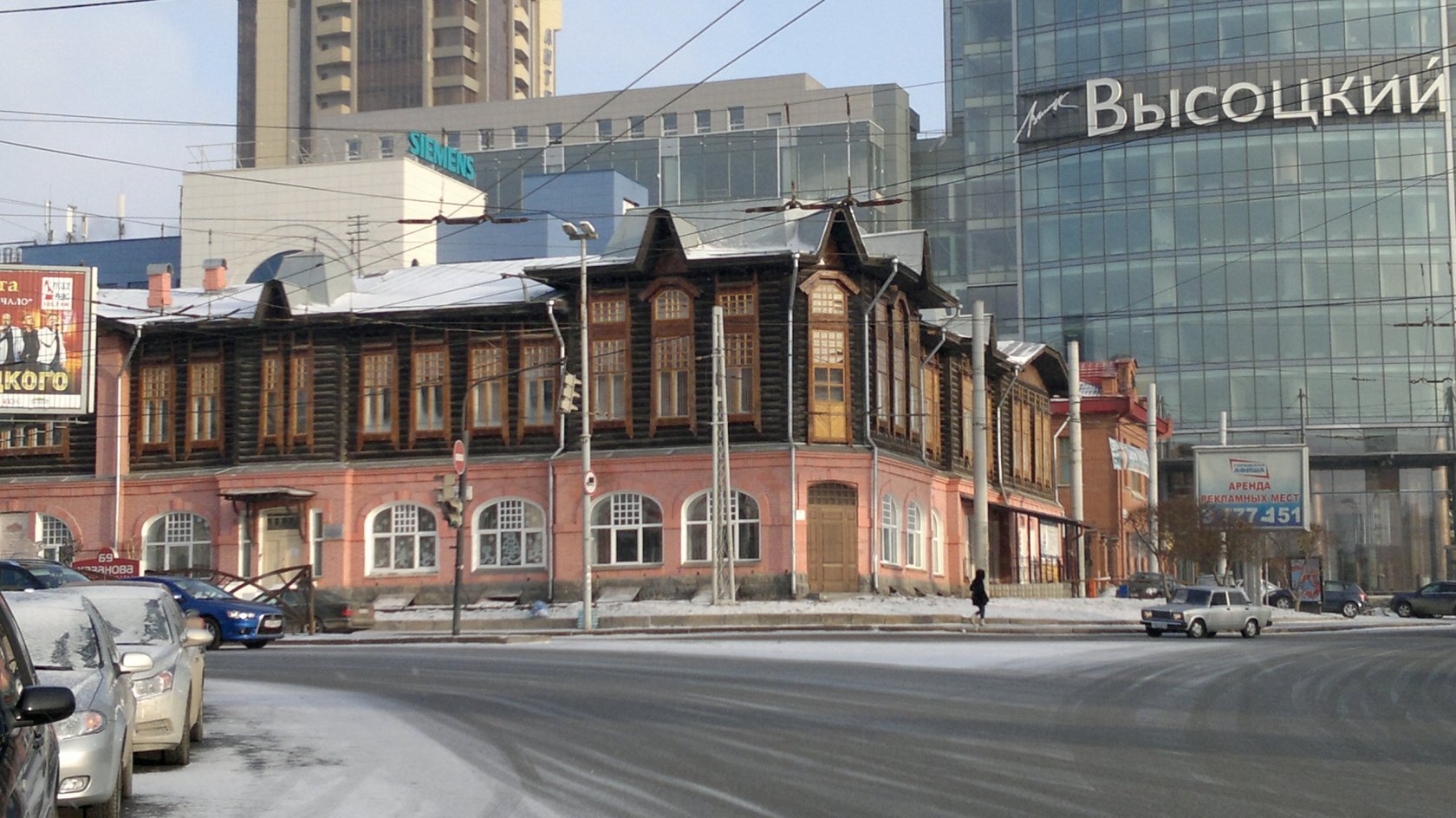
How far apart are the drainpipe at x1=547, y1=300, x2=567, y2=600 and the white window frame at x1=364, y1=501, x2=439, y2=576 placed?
3.78 m

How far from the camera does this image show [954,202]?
11700cm

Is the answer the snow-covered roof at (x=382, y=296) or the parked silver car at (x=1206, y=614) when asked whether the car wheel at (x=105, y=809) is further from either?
the snow-covered roof at (x=382, y=296)

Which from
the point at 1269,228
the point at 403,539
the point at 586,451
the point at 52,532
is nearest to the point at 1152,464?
the point at 403,539

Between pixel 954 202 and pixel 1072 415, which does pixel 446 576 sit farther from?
pixel 954 202

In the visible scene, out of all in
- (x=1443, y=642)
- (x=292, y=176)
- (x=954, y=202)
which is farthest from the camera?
(x=954, y=202)

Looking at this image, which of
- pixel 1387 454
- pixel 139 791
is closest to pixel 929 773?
pixel 139 791

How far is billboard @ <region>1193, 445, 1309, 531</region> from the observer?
6203 centimetres

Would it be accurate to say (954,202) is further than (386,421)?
Yes

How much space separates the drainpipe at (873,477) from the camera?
48.2 metres

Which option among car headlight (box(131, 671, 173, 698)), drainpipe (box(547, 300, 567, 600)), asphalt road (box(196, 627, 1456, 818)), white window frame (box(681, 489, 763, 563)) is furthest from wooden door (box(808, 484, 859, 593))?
car headlight (box(131, 671, 173, 698))

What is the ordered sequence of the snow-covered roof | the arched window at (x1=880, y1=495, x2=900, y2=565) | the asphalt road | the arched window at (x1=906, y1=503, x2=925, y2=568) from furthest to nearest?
1. the snow-covered roof
2. the arched window at (x1=906, y1=503, x2=925, y2=568)
3. the arched window at (x1=880, y1=495, x2=900, y2=565)
4. the asphalt road

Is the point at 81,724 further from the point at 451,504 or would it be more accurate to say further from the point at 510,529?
the point at 510,529

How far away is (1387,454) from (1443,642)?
59643 mm

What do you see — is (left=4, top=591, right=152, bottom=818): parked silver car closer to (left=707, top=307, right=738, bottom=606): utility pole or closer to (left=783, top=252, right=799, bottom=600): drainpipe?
(left=707, top=307, right=738, bottom=606): utility pole
